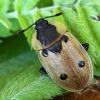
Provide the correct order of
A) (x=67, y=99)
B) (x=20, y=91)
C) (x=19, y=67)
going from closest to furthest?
(x=20, y=91) < (x=67, y=99) < (x=19, y=67)

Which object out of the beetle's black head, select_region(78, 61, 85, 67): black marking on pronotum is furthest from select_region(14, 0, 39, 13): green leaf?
select_region(78, 61, 85, 67): black marking on pronotum

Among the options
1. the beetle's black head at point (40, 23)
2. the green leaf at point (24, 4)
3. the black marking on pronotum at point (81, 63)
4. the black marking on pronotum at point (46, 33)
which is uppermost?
the green leaf at point (24, 4)

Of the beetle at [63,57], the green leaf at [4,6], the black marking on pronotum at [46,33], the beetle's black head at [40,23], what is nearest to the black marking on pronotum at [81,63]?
the beetle at [63,57]

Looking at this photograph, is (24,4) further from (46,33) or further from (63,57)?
(63,57)

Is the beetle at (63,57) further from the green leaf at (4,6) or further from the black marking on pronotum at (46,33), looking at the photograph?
the green leaf at (4,6)

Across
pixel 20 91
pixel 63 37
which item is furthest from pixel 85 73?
pixel 20 91

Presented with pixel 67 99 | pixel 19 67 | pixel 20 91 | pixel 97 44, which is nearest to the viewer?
pixel 20 91

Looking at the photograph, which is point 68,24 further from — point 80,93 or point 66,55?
point 80,93

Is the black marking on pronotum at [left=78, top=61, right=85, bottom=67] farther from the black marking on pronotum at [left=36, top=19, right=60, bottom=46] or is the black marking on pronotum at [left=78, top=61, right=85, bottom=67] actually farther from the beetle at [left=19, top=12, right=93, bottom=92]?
the black marking on pronotum at [left=36, top=19, right=60, bottom=46]
